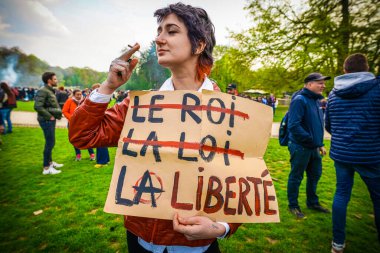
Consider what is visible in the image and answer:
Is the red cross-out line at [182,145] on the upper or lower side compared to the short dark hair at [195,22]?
lower

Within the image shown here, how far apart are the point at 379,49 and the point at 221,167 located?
441 inches

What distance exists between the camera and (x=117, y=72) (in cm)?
119

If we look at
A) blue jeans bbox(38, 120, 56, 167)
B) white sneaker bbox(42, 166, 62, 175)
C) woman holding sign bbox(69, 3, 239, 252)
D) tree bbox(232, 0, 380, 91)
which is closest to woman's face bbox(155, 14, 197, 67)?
woman holding sign bbox(69, 3, 239, 252)

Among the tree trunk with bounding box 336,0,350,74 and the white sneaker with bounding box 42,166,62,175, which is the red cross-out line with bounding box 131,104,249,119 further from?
the tree trunk with bounding box 336,0,350,74

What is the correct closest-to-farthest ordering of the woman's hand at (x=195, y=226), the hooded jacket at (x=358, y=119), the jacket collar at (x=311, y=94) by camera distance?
1. the woman's hand at (x=195, y=226)
2. the hooded jacket at (x=358, y=119)
3. the jacket collar at (x=311, y=94)

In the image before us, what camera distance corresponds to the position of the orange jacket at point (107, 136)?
121 centimetres

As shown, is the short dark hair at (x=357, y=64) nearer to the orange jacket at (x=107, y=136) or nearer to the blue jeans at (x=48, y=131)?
the orange jacket at (x=107, y=136)

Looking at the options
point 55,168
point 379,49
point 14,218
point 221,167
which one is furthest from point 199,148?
point 379,49

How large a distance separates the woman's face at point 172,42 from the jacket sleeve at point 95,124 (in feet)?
1.26

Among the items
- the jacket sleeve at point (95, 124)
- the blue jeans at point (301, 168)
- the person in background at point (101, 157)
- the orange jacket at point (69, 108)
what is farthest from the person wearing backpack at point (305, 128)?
the orange jacket at point (69, 108)

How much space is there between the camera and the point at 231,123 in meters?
1.20

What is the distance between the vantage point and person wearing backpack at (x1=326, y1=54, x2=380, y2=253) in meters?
2.57

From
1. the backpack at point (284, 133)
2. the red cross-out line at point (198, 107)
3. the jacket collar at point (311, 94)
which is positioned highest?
the jacket collar at point (311, 94)

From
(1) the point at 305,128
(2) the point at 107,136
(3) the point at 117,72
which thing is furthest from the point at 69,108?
(1) the point at 305,128
